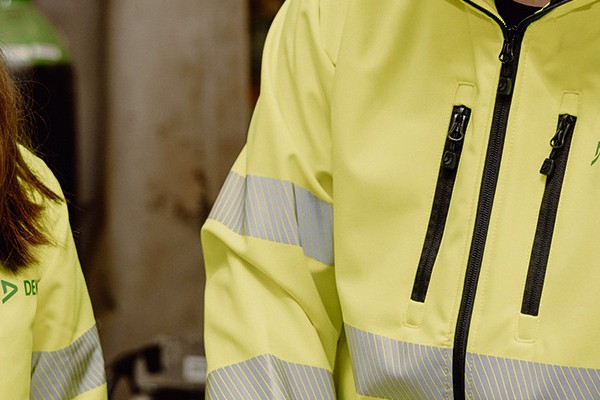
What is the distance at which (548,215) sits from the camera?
1.35 metres

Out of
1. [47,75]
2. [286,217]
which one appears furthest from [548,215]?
[47,75]

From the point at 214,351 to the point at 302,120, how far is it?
34 cm

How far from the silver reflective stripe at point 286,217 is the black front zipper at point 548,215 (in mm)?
292

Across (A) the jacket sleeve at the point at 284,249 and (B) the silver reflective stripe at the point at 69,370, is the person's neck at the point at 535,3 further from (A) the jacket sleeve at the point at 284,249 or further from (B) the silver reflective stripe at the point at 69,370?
(B) the silver reflective stripe at the point at 69,370

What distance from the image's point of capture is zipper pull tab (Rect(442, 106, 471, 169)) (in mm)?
1389

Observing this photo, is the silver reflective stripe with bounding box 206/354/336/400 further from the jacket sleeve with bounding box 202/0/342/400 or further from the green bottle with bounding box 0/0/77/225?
the green bottle with bounding box 0/0/77/225

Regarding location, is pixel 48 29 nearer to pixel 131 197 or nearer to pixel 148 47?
pixel 148 47

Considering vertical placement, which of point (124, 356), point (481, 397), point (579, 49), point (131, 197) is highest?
point (579, 49)

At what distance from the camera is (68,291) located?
1.47 metres

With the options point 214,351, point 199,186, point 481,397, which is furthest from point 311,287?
point 199,186

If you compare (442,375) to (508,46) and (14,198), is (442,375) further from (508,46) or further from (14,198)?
(14,198)

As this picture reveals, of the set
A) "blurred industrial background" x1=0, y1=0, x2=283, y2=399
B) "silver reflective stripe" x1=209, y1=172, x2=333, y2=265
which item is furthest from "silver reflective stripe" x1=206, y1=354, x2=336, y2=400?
"blurred industrial background" x1=0, y1=0, x2=283, y2=399

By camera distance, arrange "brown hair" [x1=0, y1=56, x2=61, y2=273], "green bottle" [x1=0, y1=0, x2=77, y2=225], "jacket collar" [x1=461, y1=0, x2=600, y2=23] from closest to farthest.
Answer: "jacket collar" [x1=461, y1=0, x2=600, y2=23]
"brown hair" [x1=0, y1=56, x2=61, y2=273]
"green bottle" [x1=0, y1=0, x2=77, y2=225]

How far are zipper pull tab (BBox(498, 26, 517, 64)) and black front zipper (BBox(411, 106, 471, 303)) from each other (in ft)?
0.28
